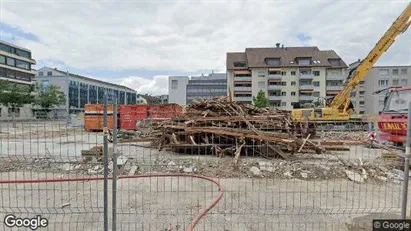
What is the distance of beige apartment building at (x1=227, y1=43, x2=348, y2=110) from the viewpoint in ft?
220

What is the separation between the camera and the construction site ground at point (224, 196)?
14.9 feet

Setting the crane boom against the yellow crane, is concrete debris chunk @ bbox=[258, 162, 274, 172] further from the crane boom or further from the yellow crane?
the crane boom

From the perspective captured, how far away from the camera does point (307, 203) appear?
216 inches

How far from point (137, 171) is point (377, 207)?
221 inches

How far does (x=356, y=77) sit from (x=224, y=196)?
20.3 m

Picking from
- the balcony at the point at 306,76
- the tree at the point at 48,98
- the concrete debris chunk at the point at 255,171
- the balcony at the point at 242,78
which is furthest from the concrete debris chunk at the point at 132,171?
the balcony at the point at 306,76

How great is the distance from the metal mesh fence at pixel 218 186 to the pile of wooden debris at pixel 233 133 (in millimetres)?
40

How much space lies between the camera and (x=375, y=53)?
783 inches

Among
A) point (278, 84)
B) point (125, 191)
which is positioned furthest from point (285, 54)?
point (125, 191)

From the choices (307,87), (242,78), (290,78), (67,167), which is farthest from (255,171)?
(307,87)

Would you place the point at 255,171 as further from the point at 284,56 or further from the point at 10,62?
the point at 10,62

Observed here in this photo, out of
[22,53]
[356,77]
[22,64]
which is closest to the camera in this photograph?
[356,77]

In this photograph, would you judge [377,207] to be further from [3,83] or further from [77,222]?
[3,83]

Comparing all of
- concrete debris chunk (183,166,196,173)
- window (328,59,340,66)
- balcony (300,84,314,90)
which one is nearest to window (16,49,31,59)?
balcony (300,84,314,90)
